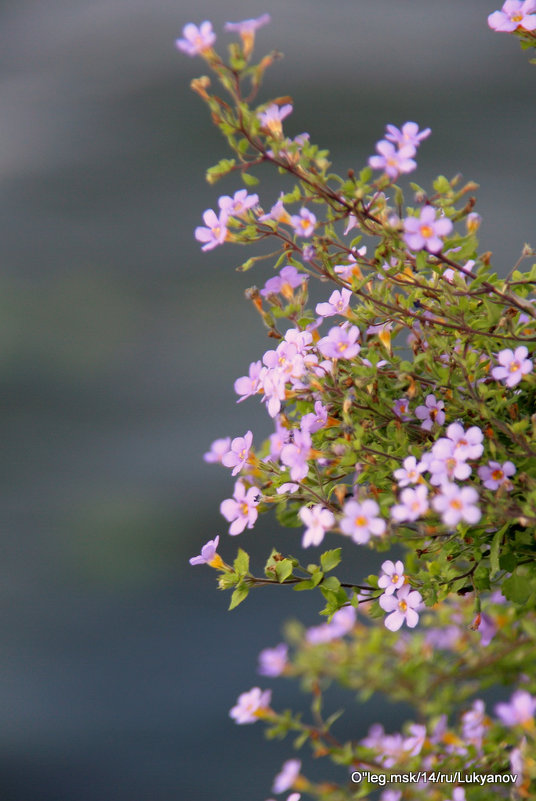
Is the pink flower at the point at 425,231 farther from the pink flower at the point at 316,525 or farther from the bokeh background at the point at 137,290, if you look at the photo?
the bokeh background at the point at 137,290

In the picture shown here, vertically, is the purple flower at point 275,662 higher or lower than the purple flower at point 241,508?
lower

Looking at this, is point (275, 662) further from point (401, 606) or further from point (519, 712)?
point (519, 712)

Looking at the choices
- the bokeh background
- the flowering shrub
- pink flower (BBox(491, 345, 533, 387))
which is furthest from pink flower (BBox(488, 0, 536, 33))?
the bokeh background

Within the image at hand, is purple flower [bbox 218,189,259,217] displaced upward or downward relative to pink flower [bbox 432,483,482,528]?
upward

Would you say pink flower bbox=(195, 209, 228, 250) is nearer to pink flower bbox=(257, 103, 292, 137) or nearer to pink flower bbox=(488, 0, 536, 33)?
pink flower bbox=(257, 103, 292, 137)

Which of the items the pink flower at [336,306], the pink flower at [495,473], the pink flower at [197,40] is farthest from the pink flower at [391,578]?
the pink flower at [197,40]
